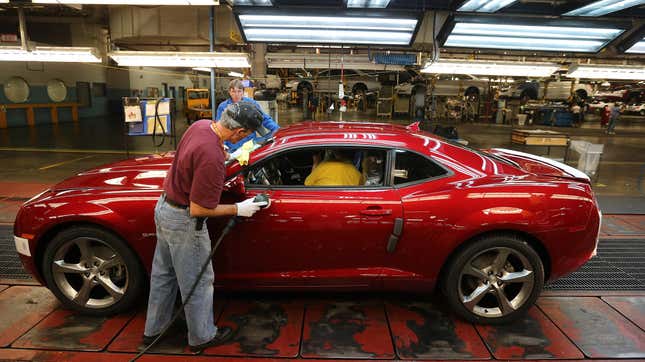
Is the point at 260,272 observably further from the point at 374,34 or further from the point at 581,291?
the point at 374,34

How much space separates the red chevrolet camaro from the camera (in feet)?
8.82

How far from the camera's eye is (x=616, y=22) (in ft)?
19.1

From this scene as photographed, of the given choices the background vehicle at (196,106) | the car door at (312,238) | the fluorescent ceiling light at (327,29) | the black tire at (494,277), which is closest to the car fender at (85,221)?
the car door at (312,238)

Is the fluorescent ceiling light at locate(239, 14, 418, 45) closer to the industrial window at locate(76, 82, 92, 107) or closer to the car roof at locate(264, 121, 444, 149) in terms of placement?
the car roof at locate(264, 121, 444, 149)

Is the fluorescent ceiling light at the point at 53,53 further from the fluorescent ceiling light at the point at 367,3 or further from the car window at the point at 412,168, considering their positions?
the car window at the point at 412,168

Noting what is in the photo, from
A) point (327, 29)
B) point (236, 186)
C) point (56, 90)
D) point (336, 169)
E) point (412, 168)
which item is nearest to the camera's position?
point (236, 186)

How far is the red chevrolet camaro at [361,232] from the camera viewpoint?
269cm

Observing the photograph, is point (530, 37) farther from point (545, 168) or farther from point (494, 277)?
point (494, 277)

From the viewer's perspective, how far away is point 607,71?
278 inches

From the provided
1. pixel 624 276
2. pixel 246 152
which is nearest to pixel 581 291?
pixel 624 276

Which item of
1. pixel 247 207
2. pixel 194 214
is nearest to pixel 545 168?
pixel 247 207

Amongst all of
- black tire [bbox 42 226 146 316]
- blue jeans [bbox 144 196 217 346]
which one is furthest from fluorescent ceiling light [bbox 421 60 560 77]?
black tire [bbox 42 226 146 316]

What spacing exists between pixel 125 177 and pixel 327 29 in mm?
4055

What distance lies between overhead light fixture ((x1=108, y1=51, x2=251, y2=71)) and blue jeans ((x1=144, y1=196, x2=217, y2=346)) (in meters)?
4.78
